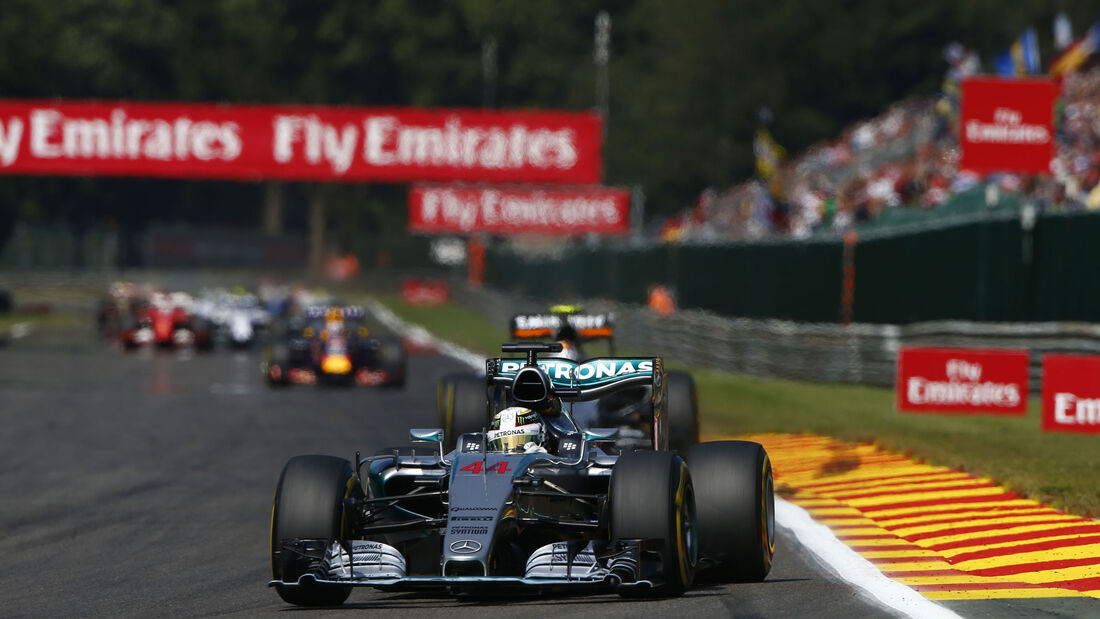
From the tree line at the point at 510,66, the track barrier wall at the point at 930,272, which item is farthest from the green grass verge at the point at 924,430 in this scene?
the tree line at the point at 510,66

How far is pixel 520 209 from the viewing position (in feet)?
169

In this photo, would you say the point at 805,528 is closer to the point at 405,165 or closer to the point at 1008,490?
the point at 1008,490

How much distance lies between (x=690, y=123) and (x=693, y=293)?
1815 inches

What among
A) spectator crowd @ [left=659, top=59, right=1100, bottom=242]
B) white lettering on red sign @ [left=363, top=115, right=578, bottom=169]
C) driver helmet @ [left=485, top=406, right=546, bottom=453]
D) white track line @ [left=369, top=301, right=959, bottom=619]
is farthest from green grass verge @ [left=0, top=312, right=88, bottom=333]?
driver helmet @ [left=485, top=406, right=546, bottom=453]

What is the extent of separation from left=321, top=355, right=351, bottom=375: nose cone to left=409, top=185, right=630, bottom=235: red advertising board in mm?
23745

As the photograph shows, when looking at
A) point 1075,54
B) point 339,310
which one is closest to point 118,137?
point 339,310

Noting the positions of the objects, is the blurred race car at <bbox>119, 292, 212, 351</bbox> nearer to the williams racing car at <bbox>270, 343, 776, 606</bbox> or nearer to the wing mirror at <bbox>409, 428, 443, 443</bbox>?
the wing mirror at <bbox>409, 428, 443, 443</bbox>

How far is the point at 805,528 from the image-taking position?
11.5 metres

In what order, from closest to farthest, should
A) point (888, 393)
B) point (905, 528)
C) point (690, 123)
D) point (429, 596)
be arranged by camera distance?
point (429, 596)
point (905, 528)
point (888, 393)
point (690, 123)

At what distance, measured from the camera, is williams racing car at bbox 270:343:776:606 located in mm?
8414

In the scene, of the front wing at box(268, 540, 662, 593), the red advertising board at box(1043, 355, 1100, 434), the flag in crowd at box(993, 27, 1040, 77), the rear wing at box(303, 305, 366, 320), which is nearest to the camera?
the front wing at box(268, 540, 662, 593)

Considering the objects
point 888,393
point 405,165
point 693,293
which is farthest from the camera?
point 405,165

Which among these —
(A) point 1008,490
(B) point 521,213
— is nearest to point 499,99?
(B) point 521,213

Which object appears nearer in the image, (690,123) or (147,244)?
(690,123)
